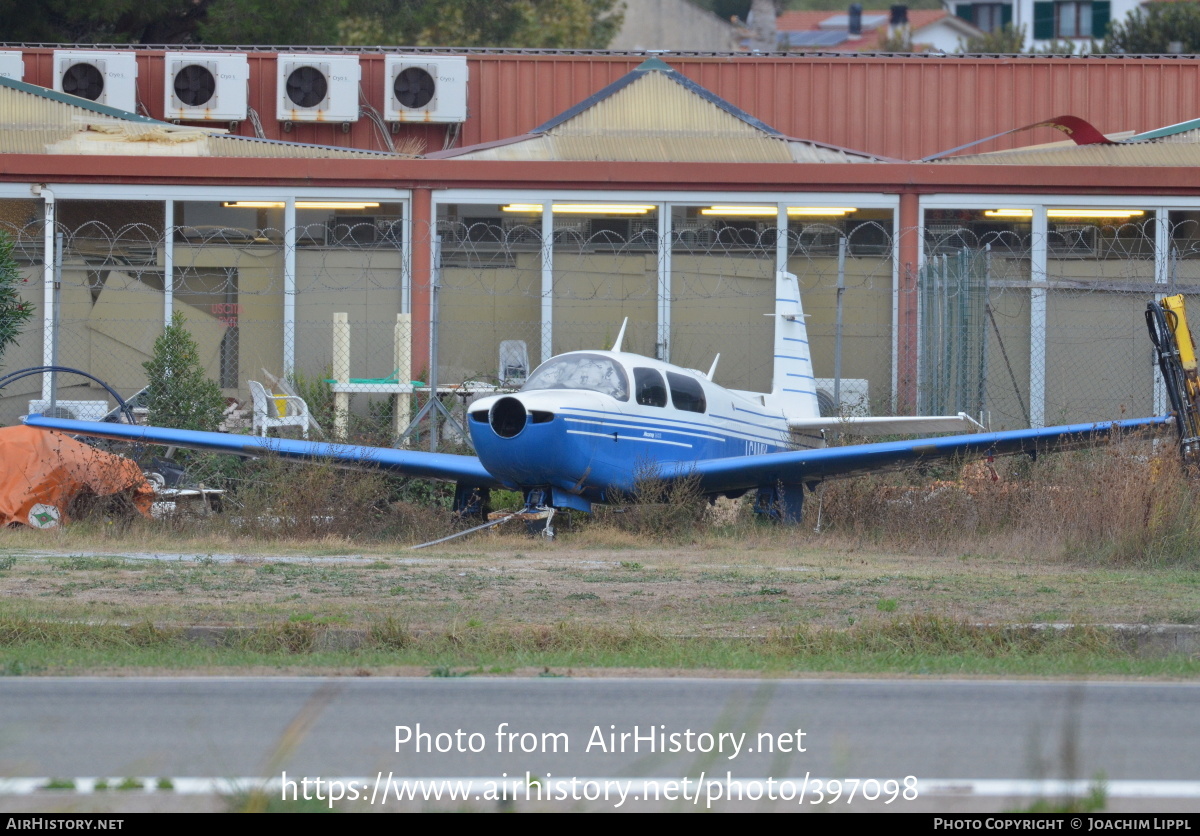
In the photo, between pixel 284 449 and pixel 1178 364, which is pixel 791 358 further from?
pixel 284 449

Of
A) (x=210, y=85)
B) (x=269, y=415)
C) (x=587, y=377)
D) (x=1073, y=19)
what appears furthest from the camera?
(x=1073, y=19)

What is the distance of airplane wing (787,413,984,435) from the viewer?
13052 millimetres

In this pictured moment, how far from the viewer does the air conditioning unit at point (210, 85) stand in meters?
20.4

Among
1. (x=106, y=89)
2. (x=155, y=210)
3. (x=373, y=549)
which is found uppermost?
(x=106, y=89)

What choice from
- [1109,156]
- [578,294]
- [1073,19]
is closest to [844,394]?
[578,294]

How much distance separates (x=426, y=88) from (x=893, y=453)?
1153cm

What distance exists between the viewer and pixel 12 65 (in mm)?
20828

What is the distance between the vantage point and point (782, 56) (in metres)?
20.9

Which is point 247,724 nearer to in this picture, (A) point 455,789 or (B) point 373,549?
(A) point 455,789

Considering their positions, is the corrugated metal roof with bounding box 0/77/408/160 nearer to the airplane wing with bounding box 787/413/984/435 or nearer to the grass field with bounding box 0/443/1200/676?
the grass field with bounding box 0/443/1200/676

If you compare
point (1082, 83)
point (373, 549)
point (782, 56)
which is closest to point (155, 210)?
point (373, 549)

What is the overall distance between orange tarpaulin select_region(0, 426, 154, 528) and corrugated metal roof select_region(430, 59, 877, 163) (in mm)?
6468

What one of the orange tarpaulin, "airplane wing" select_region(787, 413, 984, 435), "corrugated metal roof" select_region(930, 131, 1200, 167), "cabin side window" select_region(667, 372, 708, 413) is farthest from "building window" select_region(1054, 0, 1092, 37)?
the orange tarpaulin
